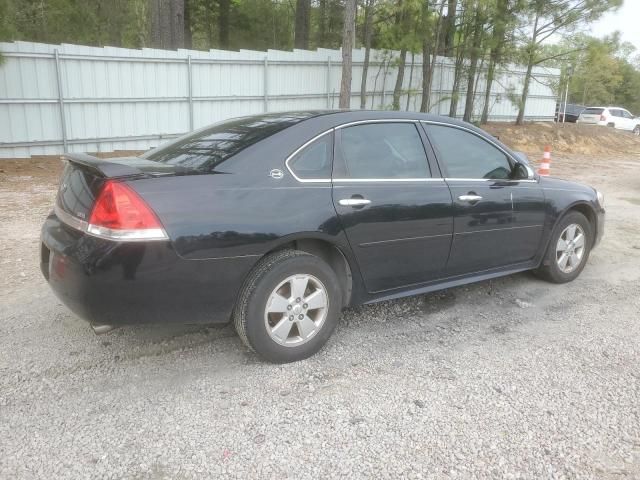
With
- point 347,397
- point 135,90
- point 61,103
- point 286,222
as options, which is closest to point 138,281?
point 286,222

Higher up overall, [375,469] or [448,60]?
[448,60]

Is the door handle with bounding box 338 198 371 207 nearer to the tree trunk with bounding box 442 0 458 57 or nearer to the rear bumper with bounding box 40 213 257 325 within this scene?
the rear bumper with bounding box 40 213 257 325

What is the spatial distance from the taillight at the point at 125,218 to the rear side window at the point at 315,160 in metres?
0.92

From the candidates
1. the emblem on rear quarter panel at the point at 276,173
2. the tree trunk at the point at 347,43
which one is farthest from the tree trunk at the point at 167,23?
the emblem on rear quarter panel at the point at 276,173

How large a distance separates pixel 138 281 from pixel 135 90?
11.0m

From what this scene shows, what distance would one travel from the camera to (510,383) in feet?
10.7

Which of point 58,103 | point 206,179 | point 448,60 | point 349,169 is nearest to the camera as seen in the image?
point 206,179

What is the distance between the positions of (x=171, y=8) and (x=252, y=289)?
1387cm

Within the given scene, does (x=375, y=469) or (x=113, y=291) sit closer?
(x=375, y=469)

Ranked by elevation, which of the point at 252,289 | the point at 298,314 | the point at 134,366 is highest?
the point at 252,289

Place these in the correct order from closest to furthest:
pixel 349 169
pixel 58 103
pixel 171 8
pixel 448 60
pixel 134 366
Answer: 1. pixel 134 366
2. pixel 349 169
3. pixel 58 103
4. pixel 171 8
5. pixel 448 60

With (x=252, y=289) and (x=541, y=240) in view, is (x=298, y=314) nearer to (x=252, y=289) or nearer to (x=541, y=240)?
(x=252, y=289)

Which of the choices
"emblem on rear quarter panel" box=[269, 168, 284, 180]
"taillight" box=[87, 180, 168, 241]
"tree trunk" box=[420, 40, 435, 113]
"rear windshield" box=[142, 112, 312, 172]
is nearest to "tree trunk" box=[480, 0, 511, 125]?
"tree trunk" box=[420, 40, 435, 113]

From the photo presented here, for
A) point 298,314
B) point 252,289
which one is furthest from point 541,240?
point 252,289
